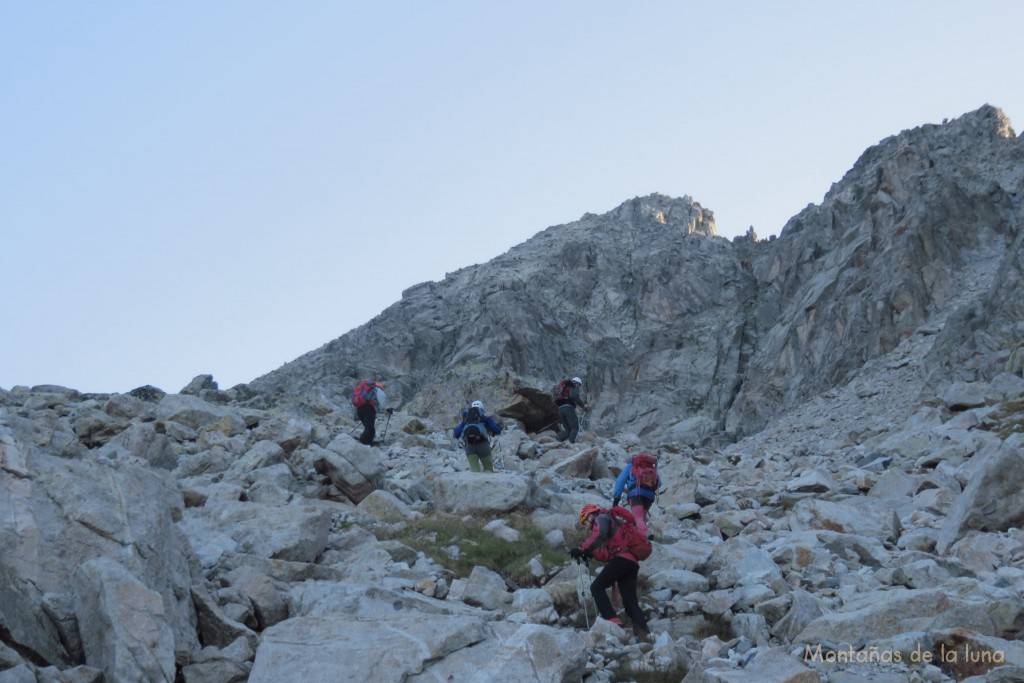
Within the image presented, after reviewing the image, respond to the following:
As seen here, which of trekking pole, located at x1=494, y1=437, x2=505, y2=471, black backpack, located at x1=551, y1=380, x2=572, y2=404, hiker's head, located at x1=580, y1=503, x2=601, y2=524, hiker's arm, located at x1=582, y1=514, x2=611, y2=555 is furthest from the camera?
black backpack, located at x1=551, y1=380, x2=572, y2=404

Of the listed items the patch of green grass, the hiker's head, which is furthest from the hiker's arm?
the patch of green grass

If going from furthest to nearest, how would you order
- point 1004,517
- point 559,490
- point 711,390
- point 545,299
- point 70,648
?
point 545,299 < point 711,390 < point 559,490 < point 1004,517 < point 70,648

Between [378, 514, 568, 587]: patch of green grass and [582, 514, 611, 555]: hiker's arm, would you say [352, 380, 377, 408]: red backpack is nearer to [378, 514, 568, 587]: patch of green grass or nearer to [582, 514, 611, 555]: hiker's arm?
[378, 514, 568, 587]: patch of green grass

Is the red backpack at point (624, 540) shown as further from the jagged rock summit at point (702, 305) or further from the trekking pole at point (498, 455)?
the jagged rock summit at point (702, 305)

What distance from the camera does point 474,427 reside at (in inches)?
775

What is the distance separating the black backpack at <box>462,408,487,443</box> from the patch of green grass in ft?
13.6

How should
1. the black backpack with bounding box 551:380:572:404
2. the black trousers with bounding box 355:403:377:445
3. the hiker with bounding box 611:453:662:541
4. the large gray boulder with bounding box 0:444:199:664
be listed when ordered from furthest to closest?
the black backpack with bounding box 551:380:572:404, the black trousers with bounding box 355:403:377:445, the hiker with bounding box 611:453:662:541, the large gray boulder with bounding box 0:444:199:664

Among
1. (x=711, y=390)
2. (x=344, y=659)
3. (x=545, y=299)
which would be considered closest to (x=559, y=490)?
(x=344, y=659)

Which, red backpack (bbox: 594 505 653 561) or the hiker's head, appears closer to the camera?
red backpack (bbox: 594 505 653 561)

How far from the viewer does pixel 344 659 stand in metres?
8.16

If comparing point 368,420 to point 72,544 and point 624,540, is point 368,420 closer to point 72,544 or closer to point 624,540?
point 624,540

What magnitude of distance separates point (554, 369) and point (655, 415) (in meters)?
11.8

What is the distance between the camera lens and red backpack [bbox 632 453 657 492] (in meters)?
13.7

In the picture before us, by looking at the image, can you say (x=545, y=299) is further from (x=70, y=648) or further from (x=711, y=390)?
(x=70, y=648)
